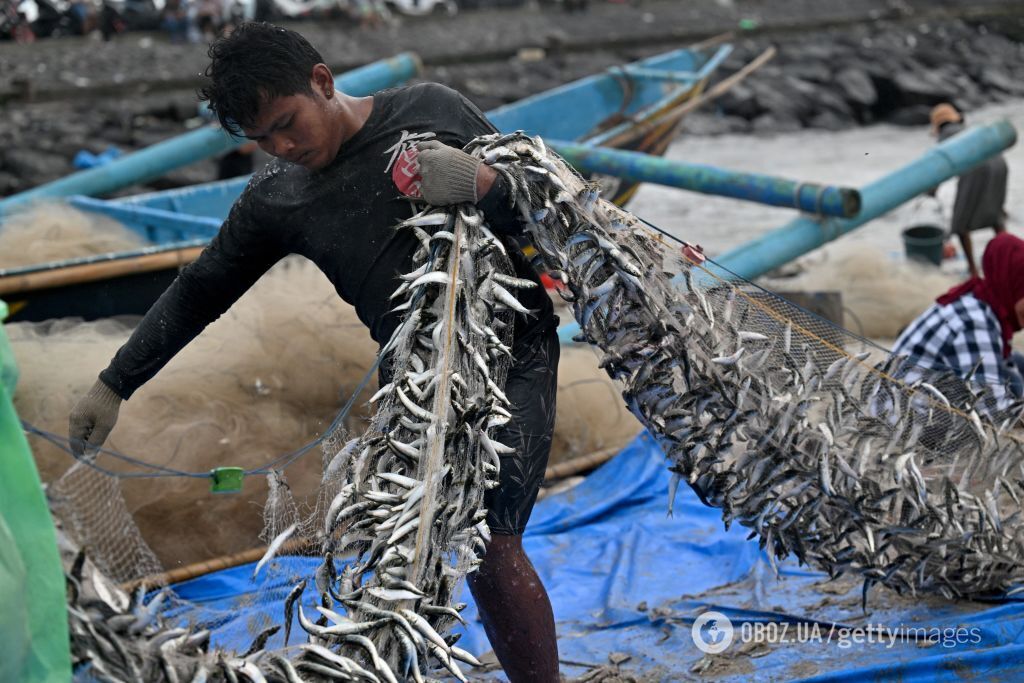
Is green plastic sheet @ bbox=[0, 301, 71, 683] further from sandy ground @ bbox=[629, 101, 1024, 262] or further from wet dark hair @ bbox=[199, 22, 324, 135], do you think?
sandy ground @ bbox=[629, 101, 1024, 262]

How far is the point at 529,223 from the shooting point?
296cm

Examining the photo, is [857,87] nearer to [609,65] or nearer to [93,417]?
[609,65]

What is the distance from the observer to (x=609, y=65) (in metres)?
22.6

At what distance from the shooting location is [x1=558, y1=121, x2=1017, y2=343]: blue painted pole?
6414 millimetres

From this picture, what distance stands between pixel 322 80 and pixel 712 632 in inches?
88.2

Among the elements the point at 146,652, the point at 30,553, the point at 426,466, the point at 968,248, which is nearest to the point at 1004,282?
the point at 426,466

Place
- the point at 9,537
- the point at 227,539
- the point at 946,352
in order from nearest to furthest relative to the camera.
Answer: the point at 9,537
the point at 946,352
the point at 227,539

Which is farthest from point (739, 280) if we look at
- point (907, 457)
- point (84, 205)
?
point (84, 205)

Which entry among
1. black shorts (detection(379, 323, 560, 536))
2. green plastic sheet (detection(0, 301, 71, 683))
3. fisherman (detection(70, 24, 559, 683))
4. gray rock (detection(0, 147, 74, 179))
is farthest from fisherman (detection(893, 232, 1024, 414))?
gray rock (detection(0, 147, 74, 179))

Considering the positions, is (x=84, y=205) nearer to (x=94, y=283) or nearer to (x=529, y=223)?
(x=94, y=283)

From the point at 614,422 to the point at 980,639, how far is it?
2.57 meters

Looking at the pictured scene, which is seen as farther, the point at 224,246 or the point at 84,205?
the point at 84,205

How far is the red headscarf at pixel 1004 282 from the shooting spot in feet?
14.1

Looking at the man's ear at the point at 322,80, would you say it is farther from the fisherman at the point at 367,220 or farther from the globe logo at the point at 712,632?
the globe logo at the point at 712,632
